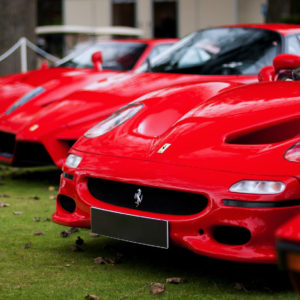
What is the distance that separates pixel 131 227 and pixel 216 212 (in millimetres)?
459

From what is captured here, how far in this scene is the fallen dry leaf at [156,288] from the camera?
321cm

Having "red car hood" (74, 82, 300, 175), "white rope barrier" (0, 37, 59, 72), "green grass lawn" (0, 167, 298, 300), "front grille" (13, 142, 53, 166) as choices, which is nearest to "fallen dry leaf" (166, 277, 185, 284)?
"green grass lawn" (0, 167, 298, 300)

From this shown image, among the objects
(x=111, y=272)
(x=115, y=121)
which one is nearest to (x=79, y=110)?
(x=115, y=121)

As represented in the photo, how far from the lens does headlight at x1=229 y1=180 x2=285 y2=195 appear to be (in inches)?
118

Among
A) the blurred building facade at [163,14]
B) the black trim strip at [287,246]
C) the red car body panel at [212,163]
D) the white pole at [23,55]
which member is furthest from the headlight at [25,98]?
the blurred building facade at [163,14]

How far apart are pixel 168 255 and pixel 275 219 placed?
101cm

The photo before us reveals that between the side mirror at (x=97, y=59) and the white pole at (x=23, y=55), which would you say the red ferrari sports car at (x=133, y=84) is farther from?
the white pole at (x=23, y=55)

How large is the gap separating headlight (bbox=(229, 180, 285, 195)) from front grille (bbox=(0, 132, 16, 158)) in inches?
136

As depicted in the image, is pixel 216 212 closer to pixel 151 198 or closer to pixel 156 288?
pixel 151 198

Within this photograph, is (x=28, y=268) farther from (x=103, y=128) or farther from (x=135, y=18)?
(x=135, y=18)

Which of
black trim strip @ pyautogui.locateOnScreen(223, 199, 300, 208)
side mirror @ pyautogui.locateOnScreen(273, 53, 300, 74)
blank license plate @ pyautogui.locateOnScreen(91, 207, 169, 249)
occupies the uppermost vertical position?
side mirror @ pyautogui.locateOnScreen(273, 53, 300, 74)

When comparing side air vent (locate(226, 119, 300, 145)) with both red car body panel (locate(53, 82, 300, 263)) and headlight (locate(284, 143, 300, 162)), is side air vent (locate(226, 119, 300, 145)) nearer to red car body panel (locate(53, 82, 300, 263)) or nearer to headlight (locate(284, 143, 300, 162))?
red car body panel (locate(53, 82, 300, 263))

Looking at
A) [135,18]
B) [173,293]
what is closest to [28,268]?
[173,293]

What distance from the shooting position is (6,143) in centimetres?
618
